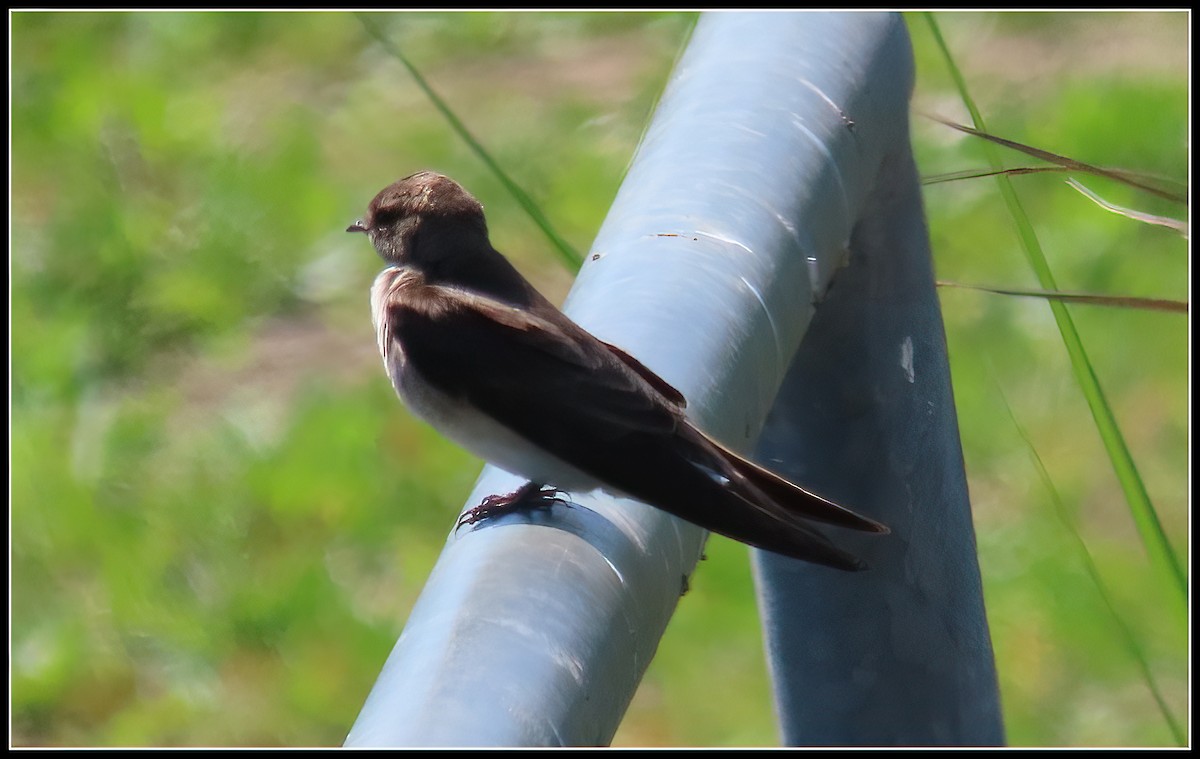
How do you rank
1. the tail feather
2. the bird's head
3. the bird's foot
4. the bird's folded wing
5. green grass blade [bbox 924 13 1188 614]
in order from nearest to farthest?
green grass blade [bbox 924 13 1188 614] < the bird's foot < the tail feather < the bird's folded wing < the bird's head

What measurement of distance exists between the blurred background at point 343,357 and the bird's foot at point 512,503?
2.02 meters

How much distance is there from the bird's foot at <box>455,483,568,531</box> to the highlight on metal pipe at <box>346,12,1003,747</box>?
3 centimetres

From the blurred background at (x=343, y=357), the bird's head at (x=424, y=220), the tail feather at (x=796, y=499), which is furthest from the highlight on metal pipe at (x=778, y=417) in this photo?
the blurred background at (x=343, y=357)

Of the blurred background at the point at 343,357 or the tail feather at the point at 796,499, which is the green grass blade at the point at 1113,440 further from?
the blurred background at the point at 343,357

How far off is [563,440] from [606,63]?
15.8 ft

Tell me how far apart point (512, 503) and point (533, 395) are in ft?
1.97

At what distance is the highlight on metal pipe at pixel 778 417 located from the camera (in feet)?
4.21

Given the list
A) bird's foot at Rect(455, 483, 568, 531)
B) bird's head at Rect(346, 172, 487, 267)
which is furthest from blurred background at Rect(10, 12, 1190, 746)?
bird's foot at Rect(455, 483, 568, 531)

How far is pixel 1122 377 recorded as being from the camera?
5152 millimetres

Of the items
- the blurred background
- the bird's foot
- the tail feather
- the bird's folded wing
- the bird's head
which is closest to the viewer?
the bird's foot

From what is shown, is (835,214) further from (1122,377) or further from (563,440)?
(1122,377)

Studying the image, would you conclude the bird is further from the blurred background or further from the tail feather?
the blurred background

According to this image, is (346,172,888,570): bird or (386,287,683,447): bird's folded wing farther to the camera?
(386,287,683,447): bird's folded wing

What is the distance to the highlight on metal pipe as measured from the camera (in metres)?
1.28
